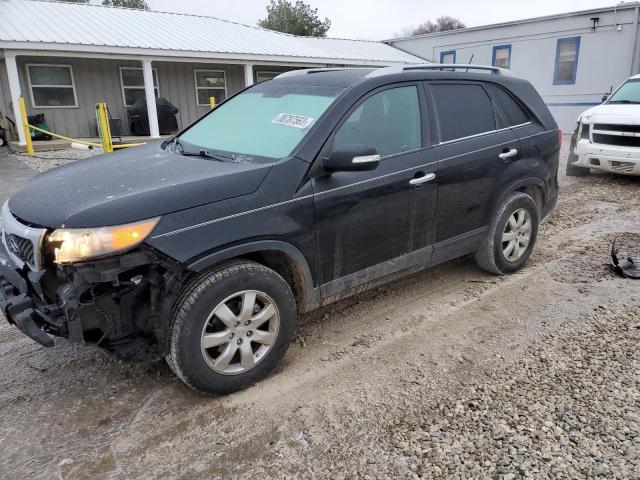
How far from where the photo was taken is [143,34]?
16031 mm

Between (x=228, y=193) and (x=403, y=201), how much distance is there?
136 centimetres

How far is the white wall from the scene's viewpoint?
16281mm

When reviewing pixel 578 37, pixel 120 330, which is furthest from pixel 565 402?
pixel 578 37

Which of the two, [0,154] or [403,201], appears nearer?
[403,201]

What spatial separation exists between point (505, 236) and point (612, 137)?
5.51 meters

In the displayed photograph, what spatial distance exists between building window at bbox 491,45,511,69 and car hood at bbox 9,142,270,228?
19.1 meters

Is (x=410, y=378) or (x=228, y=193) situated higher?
(x=228, y=193)

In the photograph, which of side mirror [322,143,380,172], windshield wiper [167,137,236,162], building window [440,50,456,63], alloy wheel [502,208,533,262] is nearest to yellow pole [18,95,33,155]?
windshield wiper [167,137,236,162]

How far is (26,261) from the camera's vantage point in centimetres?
277

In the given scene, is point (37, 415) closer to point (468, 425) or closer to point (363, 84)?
point (468, 425)

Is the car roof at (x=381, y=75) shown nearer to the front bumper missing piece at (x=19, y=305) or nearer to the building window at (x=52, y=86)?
the front bumper missing piece at (x=19, y=305)

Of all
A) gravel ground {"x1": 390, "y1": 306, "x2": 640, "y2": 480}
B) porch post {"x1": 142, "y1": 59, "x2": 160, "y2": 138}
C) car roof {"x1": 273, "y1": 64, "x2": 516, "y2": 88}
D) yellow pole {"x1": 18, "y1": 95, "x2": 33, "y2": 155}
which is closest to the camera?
gravel ground {"x1": 390, "y1": 306, "x2": 640, "y2": 480}

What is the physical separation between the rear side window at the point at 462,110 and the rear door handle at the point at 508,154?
239 mm

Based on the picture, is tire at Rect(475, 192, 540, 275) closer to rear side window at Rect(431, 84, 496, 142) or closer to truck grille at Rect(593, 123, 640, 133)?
rear side window at Rect(431, 84, 496, 142)
